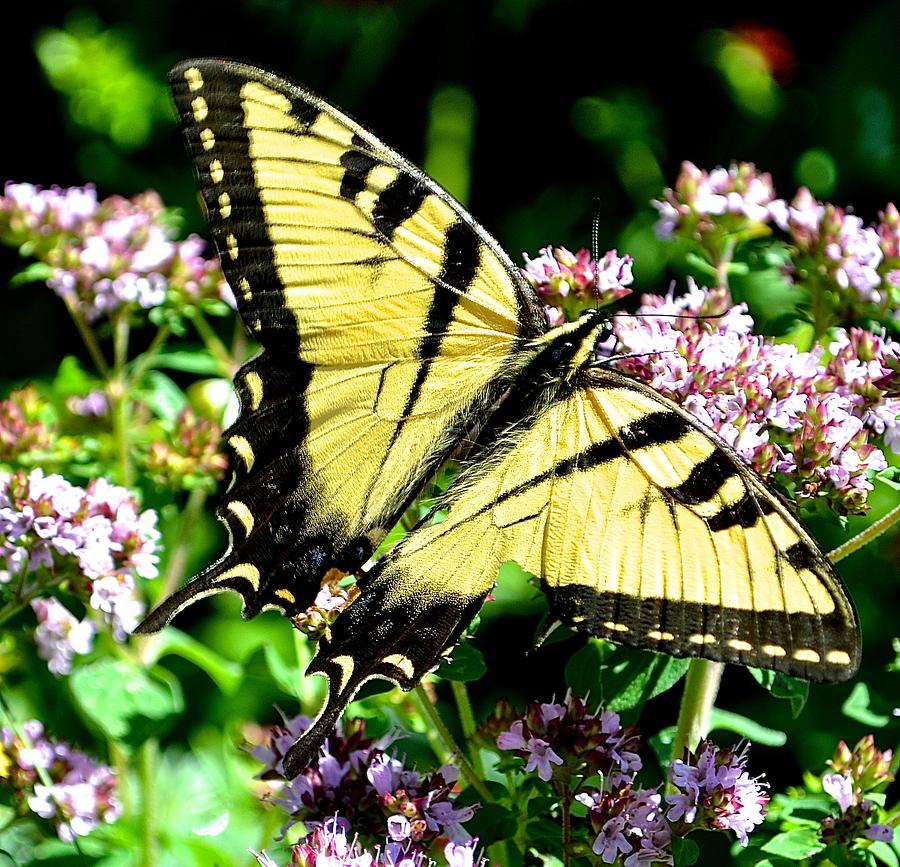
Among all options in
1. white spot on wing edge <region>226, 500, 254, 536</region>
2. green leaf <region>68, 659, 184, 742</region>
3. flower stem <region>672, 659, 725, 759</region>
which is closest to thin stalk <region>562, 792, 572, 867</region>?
flower stem <region>672, 659, 725, 759</region>

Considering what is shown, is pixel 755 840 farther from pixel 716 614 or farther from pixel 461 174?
pixel 461 174

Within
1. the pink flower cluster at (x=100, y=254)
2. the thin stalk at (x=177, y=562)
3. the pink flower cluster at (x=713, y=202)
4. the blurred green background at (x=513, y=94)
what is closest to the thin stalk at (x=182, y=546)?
the thin stalk at (x=177, y=562)

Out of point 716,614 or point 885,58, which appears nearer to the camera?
point 716,614

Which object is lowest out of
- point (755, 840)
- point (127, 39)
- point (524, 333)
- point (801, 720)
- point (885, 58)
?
point (801, 720)

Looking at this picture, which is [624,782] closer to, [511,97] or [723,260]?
[723,260]

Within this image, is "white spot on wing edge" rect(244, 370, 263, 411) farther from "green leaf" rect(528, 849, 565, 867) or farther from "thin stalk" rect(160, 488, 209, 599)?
"green leaf" rect(528, 849, 565, 867)

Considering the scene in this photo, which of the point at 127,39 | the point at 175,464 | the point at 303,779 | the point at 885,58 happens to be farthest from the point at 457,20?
the point at 303,779

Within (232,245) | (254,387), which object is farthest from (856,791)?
(232,245)
